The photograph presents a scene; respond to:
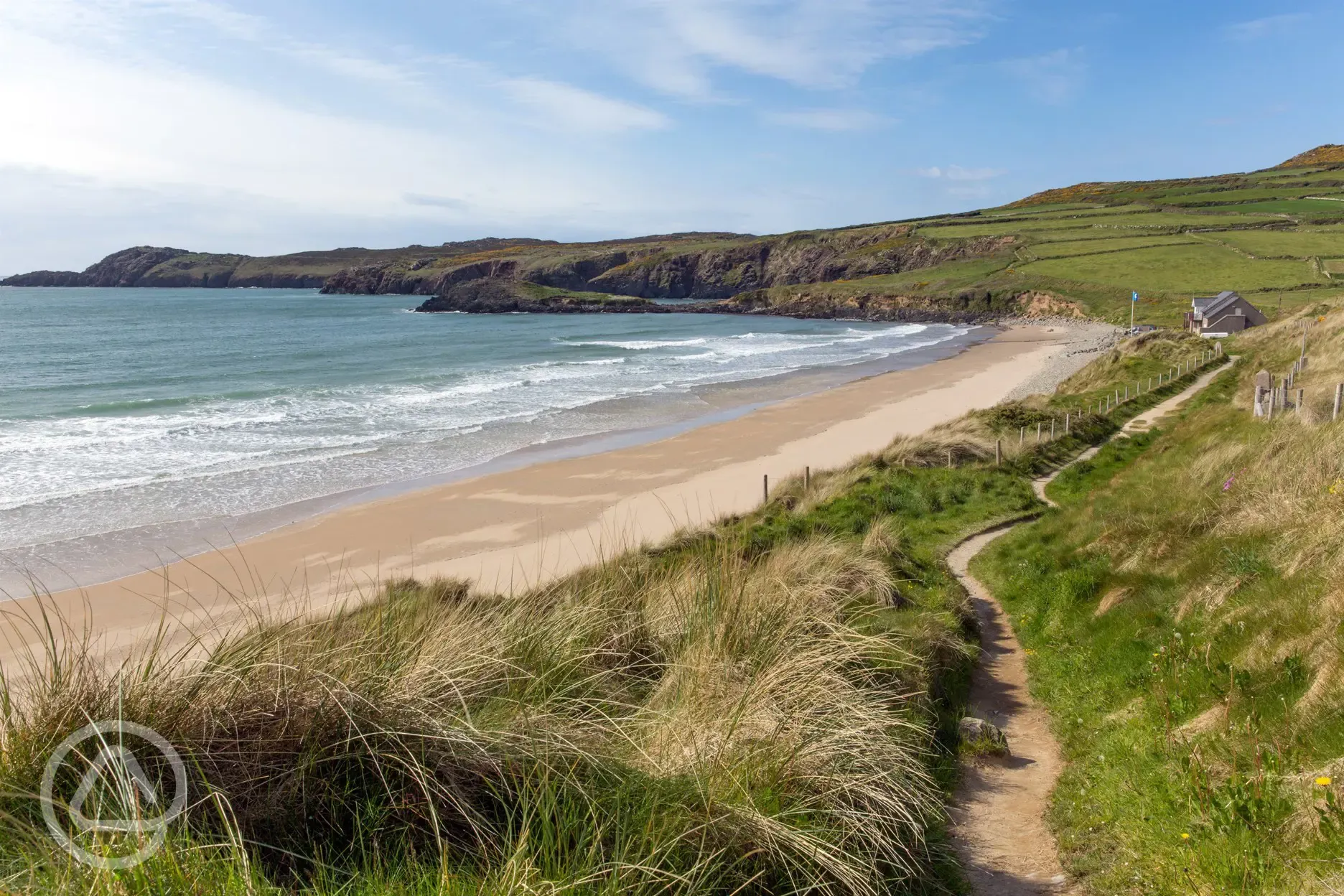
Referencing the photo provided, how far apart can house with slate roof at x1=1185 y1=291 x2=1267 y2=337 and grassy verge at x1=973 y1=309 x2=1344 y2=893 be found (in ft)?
168

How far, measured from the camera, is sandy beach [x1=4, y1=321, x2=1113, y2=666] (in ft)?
49.2

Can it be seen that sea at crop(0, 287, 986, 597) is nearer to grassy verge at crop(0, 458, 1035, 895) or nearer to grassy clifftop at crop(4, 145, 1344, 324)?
grassy verge at crop(0, 458, 1035, 895)

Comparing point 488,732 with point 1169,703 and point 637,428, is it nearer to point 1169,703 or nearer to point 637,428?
point 1169,703

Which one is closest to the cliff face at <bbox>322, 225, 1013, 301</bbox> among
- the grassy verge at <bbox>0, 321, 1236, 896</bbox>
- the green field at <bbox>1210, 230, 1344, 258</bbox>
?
the green field at <bbox>1210, 230, 1344, 258</bbox>

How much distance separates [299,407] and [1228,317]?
185 ft

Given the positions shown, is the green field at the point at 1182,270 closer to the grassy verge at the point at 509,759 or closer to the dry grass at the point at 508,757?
the grassy verge at the point at 509,759

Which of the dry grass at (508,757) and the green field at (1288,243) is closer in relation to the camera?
the dry grass at (508,757)

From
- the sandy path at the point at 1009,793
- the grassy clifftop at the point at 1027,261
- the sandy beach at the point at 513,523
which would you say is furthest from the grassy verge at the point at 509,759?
the grassy clifftop at the point at 1027,261

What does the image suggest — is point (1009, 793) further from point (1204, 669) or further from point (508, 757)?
point (508, 757)

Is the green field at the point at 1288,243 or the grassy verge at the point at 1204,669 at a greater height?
the green field at the point at 1288,243

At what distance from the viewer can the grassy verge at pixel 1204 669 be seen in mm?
4574

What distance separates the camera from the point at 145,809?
3.17 metres

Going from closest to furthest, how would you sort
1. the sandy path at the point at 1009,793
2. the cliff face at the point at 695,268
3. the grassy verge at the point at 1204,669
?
the grassy verge at the point at 1204,669
the sandy path at the point at 1009,793
the cliff face at the point at 695,268

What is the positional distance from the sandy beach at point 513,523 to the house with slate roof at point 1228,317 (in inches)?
1105
